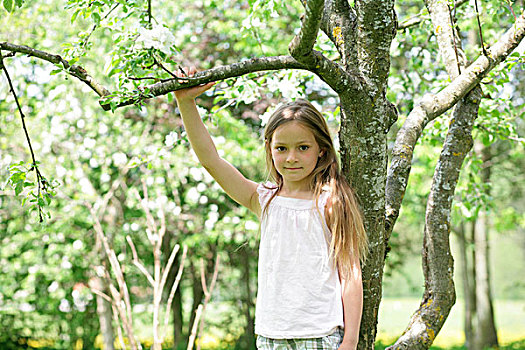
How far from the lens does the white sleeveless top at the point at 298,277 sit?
153cm

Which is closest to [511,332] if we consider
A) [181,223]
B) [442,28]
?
[181,223]

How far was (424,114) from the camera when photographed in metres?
1.85

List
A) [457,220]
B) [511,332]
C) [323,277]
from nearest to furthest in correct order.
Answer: [323,277]
[457,220]
[511,332]

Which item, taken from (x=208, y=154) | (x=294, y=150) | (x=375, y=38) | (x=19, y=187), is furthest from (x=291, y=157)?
(x=19, y=187)

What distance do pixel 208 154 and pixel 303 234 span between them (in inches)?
15.6

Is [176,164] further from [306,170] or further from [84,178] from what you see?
[306,170]

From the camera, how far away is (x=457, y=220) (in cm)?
347

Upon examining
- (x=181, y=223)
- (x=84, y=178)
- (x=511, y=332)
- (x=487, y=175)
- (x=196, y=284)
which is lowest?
(x=511, y=332)

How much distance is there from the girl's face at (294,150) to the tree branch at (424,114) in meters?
0.31

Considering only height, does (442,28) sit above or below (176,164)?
below

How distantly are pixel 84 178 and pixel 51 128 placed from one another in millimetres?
603

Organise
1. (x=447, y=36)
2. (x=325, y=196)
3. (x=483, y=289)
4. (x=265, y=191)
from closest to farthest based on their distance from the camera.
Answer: (x=325, y=196)
(x=265, y=191)
(x=447, y=36)
(x=483, y=289)

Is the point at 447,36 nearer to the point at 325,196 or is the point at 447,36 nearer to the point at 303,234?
the point at 325,196

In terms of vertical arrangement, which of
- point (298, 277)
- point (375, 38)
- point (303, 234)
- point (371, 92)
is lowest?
point (298, 277)
